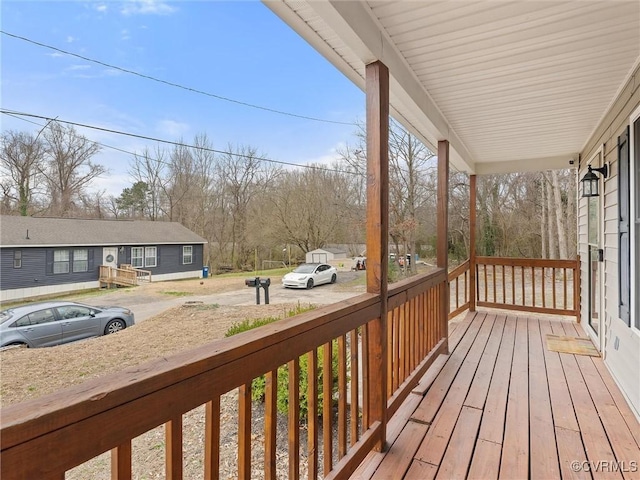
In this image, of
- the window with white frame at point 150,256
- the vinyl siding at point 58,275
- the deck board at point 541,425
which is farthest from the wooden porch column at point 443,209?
the window with white frame at point 150,256

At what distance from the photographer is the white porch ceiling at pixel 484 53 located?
1533 mm

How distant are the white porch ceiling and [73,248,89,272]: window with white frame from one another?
1.71 m

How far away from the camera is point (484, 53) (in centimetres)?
194

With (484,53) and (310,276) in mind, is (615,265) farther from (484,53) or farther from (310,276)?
(310,276)

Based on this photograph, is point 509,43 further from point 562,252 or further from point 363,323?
point 562,252

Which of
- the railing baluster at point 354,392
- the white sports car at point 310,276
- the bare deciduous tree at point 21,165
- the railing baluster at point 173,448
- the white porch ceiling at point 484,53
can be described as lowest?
the railing baluster at point 354,392

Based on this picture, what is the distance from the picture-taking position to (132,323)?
81.8 inches

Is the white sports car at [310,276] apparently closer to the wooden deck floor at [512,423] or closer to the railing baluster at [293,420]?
the wooden deck floor at [512,423]

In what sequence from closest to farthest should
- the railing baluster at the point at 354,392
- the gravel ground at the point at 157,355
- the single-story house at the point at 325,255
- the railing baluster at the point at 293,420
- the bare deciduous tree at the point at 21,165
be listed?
the railing baluster at the point at 293,420
the bare deciduous tree at the point at 21,165
the gravel ground at the point at 157,355
the railing baluster at the point at 354,392
the single-story house at the point at 325,255

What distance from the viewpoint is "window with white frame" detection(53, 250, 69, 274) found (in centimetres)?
198

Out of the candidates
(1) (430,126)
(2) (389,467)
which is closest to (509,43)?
(1) (430,126)

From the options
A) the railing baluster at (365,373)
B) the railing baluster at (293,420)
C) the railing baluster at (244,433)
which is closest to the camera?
the railing baluster at (244,433)

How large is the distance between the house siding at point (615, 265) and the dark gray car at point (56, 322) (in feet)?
10.6

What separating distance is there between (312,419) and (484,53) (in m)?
2.10
